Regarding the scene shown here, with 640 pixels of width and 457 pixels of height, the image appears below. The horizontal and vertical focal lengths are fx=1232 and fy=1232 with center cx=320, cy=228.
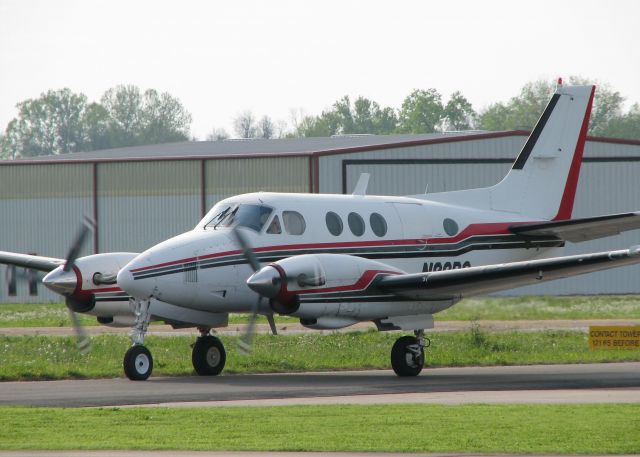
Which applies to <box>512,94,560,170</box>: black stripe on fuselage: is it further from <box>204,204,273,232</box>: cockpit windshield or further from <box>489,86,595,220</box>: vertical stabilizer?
<box>204,204,273,232</box>: cockpit windshield

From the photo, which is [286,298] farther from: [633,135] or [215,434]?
[633,135]

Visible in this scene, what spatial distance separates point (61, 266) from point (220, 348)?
12.0 ft

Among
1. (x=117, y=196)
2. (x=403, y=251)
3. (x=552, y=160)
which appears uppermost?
(x=117, y=196)

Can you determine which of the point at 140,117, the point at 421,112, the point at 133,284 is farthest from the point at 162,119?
the point at 133,284

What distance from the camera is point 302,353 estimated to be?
95.5 feet

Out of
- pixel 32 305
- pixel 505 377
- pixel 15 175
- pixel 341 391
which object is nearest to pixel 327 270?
pixel 341 391

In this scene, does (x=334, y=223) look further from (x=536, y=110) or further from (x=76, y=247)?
(x=536, y=110)

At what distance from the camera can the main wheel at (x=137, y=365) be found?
23156 millimetres

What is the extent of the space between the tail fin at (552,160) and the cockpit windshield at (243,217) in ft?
24.4

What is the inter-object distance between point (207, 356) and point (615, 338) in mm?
10122

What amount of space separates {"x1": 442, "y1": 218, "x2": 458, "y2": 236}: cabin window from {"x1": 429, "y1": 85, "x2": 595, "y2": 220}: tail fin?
8.58 feet

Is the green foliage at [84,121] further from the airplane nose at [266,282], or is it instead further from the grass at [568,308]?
the airplane nose at [266,282]

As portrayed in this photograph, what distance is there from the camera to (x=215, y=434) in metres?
15.4

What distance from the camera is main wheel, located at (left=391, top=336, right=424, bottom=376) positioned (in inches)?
960
